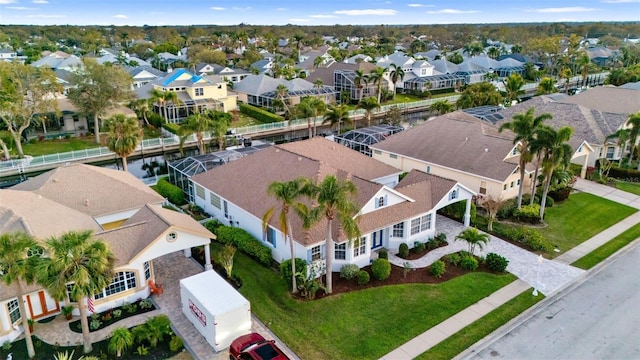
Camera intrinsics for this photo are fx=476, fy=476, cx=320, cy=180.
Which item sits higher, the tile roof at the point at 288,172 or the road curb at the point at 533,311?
the tile roof at the point at 288,172

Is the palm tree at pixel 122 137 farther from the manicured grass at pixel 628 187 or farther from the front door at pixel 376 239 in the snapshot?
the manicured grass at pixel 628 187

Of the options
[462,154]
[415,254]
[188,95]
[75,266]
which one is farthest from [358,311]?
[188,95]

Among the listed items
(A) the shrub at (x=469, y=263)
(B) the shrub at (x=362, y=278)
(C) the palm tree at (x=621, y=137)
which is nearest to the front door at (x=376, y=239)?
(B) the shrub at (x=362, y=278)

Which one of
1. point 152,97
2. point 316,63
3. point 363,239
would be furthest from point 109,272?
point 316,63

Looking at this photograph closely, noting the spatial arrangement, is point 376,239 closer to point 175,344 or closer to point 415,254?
point 415,254

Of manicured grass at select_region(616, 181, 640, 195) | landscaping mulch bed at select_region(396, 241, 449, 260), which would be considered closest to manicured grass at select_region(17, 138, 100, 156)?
landscaping mulch bed at select_region(396, 241, 449, 260)

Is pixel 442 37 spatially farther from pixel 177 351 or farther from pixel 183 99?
pixel 177 351
